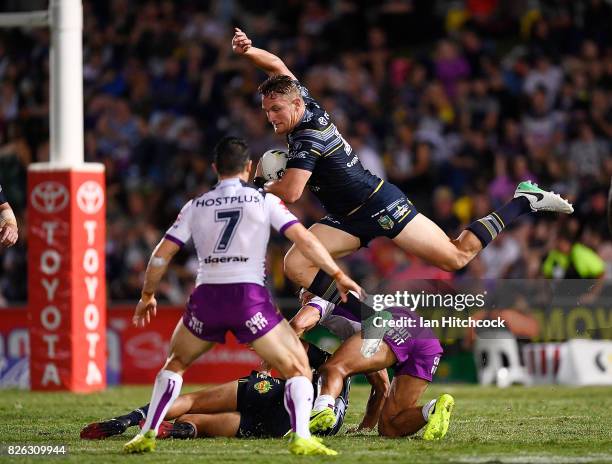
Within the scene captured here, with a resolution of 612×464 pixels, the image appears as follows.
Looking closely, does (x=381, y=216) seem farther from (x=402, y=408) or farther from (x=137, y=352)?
(x=137, y=352)

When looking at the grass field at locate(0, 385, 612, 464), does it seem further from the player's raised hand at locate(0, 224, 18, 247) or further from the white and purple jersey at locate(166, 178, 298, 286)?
the player's raised hand at locate(0, 224, 18, 247)

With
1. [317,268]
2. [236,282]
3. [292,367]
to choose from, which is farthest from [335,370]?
[236,282]

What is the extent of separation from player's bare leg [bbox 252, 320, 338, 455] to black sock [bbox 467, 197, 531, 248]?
3163 mm

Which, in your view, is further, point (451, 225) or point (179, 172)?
point (179, 172)

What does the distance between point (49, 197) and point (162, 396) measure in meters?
6.56

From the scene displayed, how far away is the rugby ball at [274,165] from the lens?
9.91 meters

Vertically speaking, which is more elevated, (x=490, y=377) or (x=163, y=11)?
(x=163, y=11)

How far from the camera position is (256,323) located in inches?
300

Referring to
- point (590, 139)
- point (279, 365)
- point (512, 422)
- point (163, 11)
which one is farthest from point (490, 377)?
point (163, 11)

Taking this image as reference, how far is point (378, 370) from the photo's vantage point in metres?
9.16

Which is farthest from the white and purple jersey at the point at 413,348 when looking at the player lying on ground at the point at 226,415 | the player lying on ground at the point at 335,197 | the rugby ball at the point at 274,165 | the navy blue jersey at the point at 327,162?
the rugby ball at the point at 274,165

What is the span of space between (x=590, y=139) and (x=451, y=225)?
7.84ft

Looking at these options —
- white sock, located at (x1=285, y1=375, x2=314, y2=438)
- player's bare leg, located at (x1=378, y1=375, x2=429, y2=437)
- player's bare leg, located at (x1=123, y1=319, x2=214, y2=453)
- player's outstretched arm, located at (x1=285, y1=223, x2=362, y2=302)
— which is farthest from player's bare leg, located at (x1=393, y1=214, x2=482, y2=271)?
player's bare leg, located at (x1=123, y1=319, x2=214, y2=453)

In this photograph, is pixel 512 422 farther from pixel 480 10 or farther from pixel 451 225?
pixel 480 10
